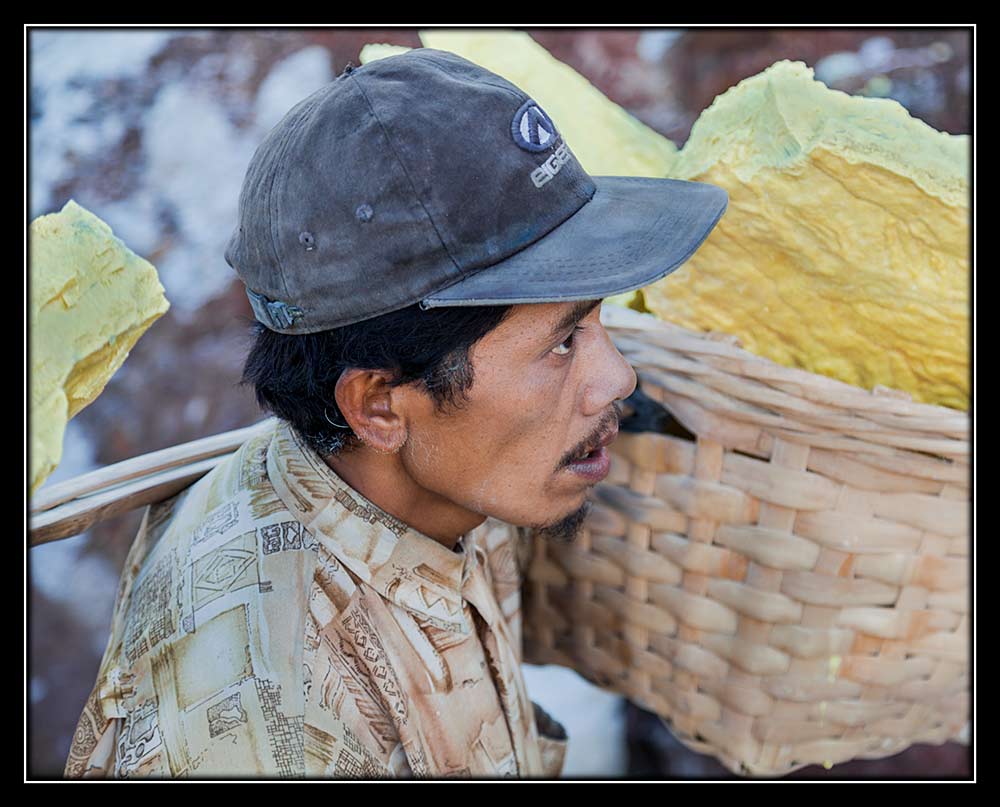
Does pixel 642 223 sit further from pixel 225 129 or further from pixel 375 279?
pixel 225 129

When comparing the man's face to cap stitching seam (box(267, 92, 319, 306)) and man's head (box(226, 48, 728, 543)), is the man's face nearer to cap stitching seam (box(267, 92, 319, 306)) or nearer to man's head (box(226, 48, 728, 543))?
man's head (box(226, 48, 728, 543))

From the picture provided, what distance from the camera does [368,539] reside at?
108 cm

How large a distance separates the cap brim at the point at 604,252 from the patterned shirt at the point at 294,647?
0.32 metres

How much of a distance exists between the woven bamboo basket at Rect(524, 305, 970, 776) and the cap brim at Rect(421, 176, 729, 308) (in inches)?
10.9

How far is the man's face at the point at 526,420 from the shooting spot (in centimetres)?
102

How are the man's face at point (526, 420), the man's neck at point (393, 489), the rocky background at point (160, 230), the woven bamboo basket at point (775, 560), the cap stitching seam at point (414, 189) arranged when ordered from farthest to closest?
the rocky background at point (160, 230)
the woven bamboo basket at point (775, 560)
the man's neck at point (393, 489)
the man's face at point (526, 420)
the cap stitching seam at point (414, 189)

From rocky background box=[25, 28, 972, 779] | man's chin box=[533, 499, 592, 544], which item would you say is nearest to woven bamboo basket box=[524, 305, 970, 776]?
man's chin box=[533, 499, 592, 544]

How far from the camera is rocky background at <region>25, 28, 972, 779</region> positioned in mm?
2443

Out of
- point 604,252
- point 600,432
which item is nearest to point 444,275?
point 604,252

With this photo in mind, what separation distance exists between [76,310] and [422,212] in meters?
0.38

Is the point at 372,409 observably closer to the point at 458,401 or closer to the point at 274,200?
the point at 458,401

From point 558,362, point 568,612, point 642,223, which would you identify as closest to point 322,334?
point 558,362

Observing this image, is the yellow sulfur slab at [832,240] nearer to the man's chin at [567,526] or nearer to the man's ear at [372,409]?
the man's chin at [567,526]

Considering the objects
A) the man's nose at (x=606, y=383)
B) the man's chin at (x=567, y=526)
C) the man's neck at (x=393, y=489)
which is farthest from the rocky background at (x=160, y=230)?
the man's nose at (x=606, y=383)
